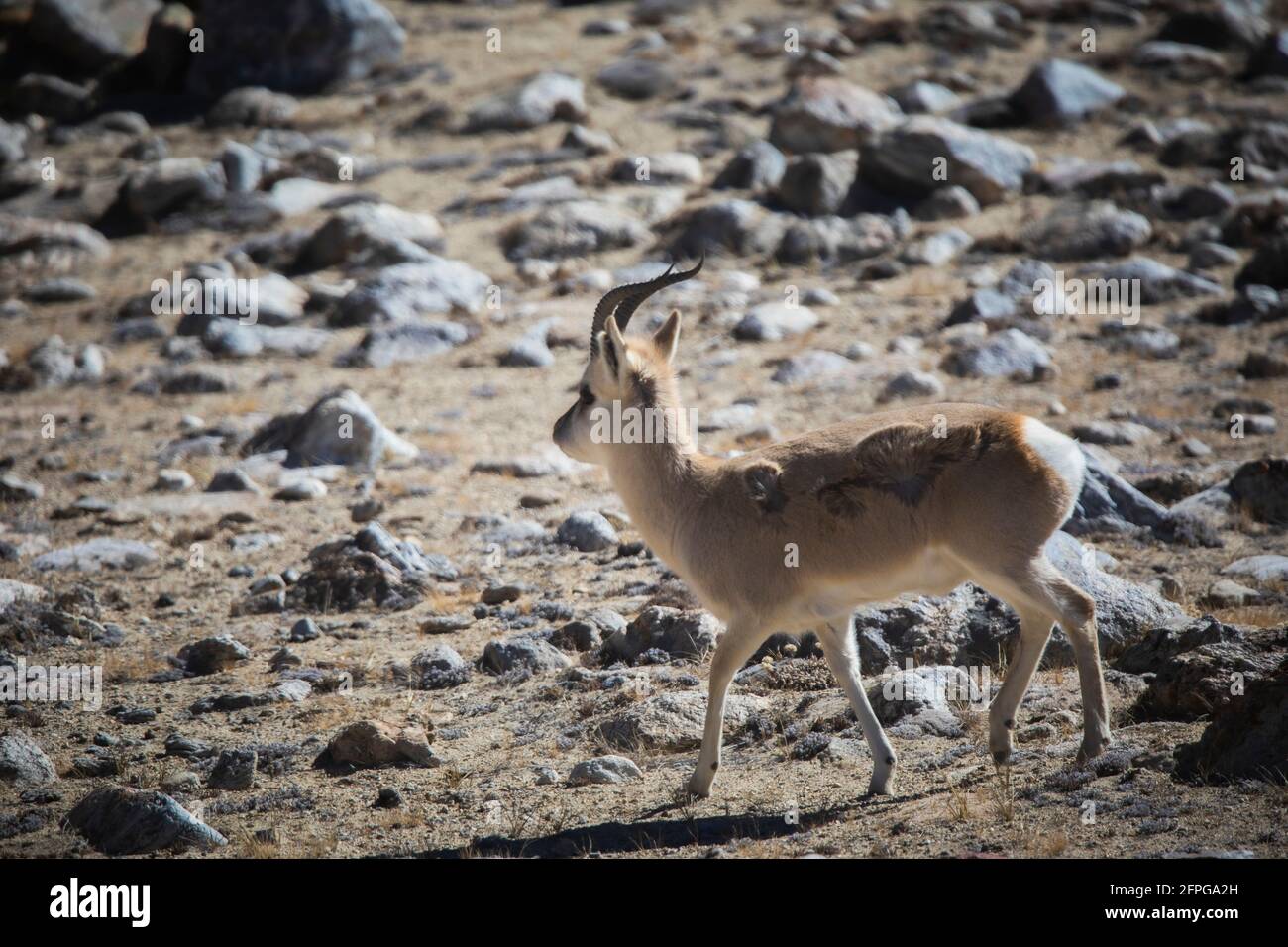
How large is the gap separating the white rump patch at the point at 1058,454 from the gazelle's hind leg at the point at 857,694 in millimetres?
1414

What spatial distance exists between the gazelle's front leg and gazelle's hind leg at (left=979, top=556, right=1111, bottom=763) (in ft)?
4.31

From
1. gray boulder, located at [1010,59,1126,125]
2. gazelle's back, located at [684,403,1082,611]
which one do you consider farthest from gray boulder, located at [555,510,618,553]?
gray boulder, located at [1010,59,1126,125]

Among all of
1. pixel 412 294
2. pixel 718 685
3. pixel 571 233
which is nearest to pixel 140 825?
pixel 718 685

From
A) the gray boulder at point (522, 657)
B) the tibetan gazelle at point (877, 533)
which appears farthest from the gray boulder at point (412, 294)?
the tibetan gazelle at point (877, 533)

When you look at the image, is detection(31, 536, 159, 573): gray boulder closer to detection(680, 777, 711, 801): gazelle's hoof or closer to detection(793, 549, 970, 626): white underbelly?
detection(680, 777, 711, 801): gazelle's hoof

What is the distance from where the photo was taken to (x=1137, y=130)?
28391 millimetres

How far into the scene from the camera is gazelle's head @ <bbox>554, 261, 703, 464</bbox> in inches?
333

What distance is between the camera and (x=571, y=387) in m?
18.5

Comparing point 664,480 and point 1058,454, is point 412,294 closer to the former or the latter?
point 664,480

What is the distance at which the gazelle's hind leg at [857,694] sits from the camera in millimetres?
7676

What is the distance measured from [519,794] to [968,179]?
782 inches

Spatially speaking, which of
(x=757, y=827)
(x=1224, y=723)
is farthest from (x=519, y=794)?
(x=1224, y=723)

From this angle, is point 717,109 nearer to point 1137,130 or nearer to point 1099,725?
point 1137,130

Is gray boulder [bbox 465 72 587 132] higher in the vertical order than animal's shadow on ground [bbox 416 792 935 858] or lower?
higher
